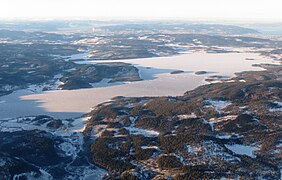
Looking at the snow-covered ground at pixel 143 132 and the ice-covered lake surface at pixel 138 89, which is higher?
the snow-covered ground at pixel 143 132

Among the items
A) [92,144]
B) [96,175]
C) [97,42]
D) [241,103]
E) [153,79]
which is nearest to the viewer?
[96,175]

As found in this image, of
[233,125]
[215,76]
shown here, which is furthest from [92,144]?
[215,76]

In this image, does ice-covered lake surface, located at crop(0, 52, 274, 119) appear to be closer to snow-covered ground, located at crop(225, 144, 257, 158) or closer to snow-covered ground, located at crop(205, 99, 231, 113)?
snow-covered ground, located at crop(205, 99, 231, 113)

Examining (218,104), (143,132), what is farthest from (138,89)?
(143,132)

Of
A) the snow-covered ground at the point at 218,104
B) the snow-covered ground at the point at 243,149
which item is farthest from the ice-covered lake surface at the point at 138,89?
the snow-covered ground at the point at 243,149

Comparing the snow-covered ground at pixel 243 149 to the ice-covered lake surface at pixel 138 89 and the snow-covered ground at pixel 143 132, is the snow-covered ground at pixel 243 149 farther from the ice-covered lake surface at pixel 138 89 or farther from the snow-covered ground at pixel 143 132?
the ice-covered lake surface at pixel 138 89

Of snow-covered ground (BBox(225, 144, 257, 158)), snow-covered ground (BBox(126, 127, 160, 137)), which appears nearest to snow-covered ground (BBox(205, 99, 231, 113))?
snow-covered ground (BBox(126, 127, 160, 137))

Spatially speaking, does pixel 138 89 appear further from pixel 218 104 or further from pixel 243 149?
pixel 243 149

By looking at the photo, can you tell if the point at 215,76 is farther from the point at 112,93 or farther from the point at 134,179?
the point at 134,179
